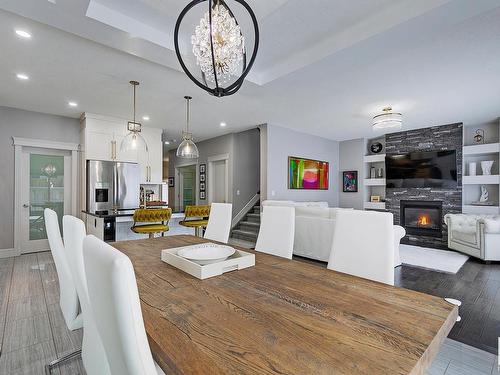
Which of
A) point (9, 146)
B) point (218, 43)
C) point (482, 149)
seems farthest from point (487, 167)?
point (9, 146)

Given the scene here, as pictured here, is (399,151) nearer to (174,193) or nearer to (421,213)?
(421,213)

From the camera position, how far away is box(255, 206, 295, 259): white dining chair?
2.11 meters

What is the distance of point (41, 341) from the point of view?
204 cm

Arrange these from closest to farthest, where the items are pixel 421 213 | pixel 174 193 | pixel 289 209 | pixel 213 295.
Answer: pixel 213 295, pixel 289 209, pixel 421 213, pixel 174 193

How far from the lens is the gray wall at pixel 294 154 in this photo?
5.77 m

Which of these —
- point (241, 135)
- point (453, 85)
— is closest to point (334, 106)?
point (453, 85)

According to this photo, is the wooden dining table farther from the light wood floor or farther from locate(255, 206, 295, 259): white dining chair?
the light wood floor

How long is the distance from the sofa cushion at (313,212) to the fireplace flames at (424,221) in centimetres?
367

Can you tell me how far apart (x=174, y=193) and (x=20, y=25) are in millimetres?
6928

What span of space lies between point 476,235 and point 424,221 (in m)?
1.98

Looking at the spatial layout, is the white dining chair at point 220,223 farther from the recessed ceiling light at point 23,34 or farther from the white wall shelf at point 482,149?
the white wall shelf at point 482,149

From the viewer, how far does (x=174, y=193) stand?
9008 millimetres

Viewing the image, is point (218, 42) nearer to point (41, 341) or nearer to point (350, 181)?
point (41, 341)

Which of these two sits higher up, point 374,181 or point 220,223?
point 374,181
